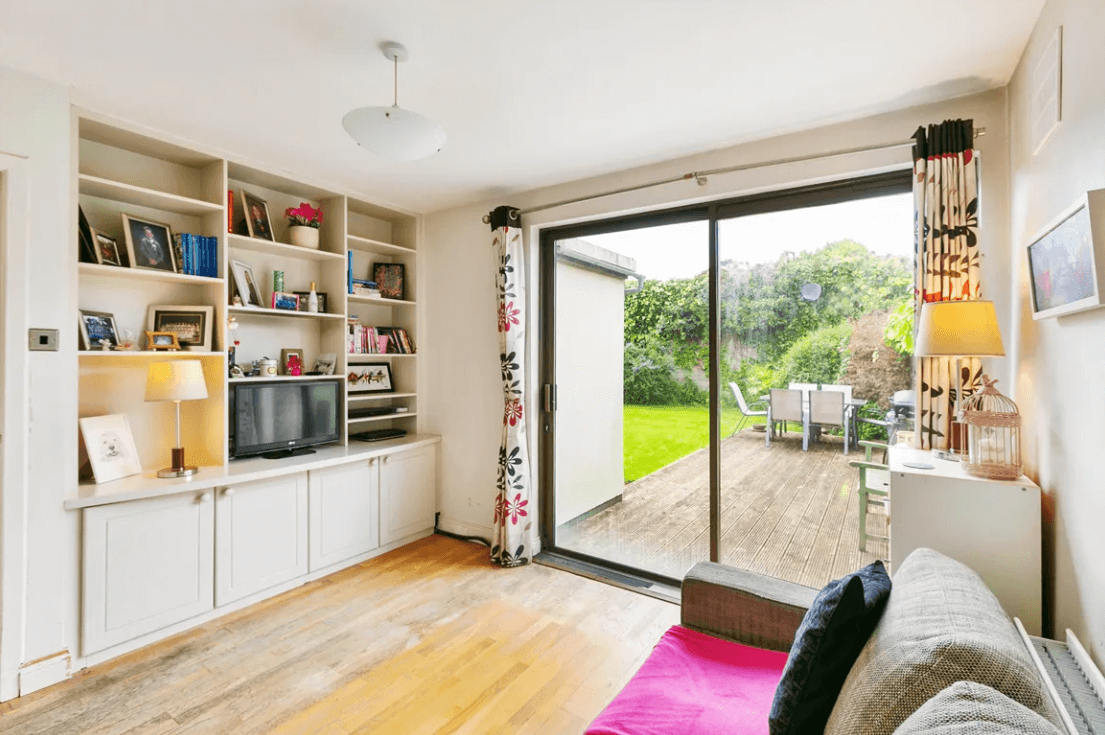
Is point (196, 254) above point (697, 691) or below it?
above

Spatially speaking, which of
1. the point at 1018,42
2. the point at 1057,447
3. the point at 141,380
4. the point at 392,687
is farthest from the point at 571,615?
the point at 1018,42

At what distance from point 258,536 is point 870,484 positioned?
335cm

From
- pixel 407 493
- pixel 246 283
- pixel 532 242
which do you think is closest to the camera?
pixel 246 283

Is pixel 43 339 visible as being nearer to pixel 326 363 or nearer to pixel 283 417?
pixel 283 417

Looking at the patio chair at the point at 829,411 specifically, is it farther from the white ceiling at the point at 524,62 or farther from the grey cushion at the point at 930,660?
the grey cushion at the point at 930,660

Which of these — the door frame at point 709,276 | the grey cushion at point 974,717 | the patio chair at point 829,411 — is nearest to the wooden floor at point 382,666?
the door frame at point 709,276

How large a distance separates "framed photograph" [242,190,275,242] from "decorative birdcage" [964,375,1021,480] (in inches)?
148

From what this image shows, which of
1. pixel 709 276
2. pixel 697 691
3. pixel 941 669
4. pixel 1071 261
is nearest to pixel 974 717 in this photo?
pixel 941 669

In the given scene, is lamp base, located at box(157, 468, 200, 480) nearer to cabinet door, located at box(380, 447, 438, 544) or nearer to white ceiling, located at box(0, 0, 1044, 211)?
cabinet door, located at box(380, 447, 438, 544)

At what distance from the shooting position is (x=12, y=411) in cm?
219

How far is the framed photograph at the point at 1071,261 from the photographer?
1218 mm

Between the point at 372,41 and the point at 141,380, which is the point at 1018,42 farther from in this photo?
the point at 141,380

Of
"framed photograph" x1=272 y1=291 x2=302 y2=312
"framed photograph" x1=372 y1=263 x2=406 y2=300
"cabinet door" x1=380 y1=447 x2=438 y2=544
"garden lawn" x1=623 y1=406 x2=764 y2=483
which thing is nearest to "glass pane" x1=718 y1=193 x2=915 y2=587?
"garden lawn" x1=623 y1=406 x2=764 y2=483

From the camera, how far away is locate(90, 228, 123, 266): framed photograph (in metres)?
2.62
